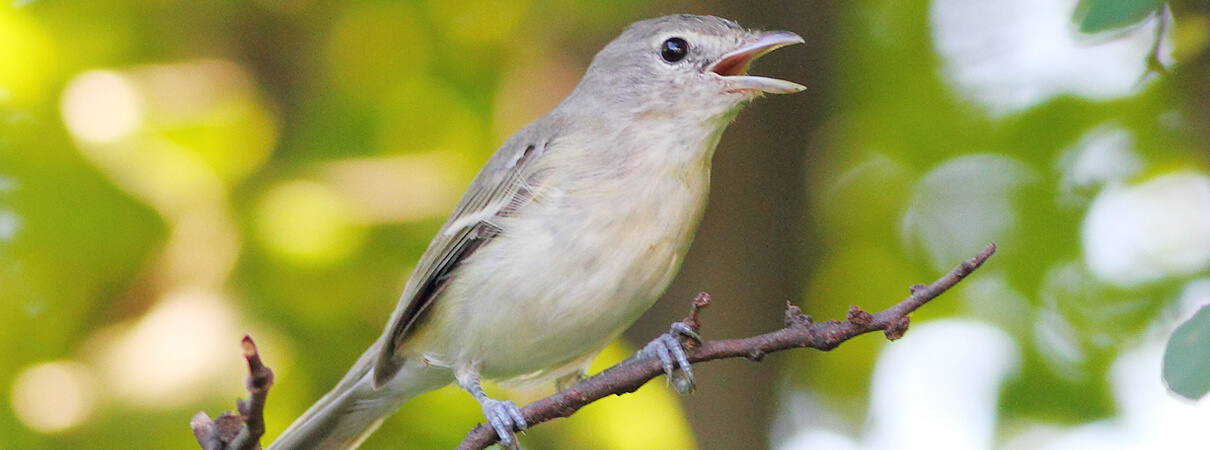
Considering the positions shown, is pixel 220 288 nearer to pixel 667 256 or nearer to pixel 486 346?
pixel 486 346

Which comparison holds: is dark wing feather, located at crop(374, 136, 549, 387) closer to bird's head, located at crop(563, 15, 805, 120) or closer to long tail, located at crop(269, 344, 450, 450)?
long tail, located at crop(269, 344, 450, 450)

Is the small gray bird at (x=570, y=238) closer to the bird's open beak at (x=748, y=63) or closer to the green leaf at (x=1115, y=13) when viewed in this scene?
the bird's open beak at (x=748, y=63)

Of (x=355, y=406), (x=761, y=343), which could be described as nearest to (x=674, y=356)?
(x=761, y=343)

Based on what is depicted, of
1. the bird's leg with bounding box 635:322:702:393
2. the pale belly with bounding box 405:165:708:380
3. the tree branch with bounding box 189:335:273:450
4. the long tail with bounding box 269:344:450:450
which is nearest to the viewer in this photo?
the tree branch with bounding box 189:335:273:450

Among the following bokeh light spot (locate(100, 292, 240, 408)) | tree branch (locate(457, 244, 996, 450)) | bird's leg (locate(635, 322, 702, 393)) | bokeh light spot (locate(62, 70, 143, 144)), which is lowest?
tree branch (locate(457, 244, 996, 450))

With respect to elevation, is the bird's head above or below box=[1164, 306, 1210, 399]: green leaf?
above

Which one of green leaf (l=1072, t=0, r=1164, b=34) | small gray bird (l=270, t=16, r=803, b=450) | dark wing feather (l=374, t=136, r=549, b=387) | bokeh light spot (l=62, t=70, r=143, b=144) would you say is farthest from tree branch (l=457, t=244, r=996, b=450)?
bokeh light spot (l=62, t=70, r=143, b=144)

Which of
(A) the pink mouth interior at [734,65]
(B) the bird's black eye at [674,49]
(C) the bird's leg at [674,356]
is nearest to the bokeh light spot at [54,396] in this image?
(C) the bird's leg at [674,356]

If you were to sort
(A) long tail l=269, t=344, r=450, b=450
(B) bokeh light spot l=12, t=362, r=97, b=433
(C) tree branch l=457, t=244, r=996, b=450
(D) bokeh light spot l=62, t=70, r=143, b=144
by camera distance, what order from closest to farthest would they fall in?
(C) tree branch l=457, t=244, r=996, b=450
(A) long tail l=269, t=344, r=450, b=450
(B) bokeh light spot l=12, t=362, r=97, b=433
(D) bokeh light spot l=62, t=70, r=143, b=144
